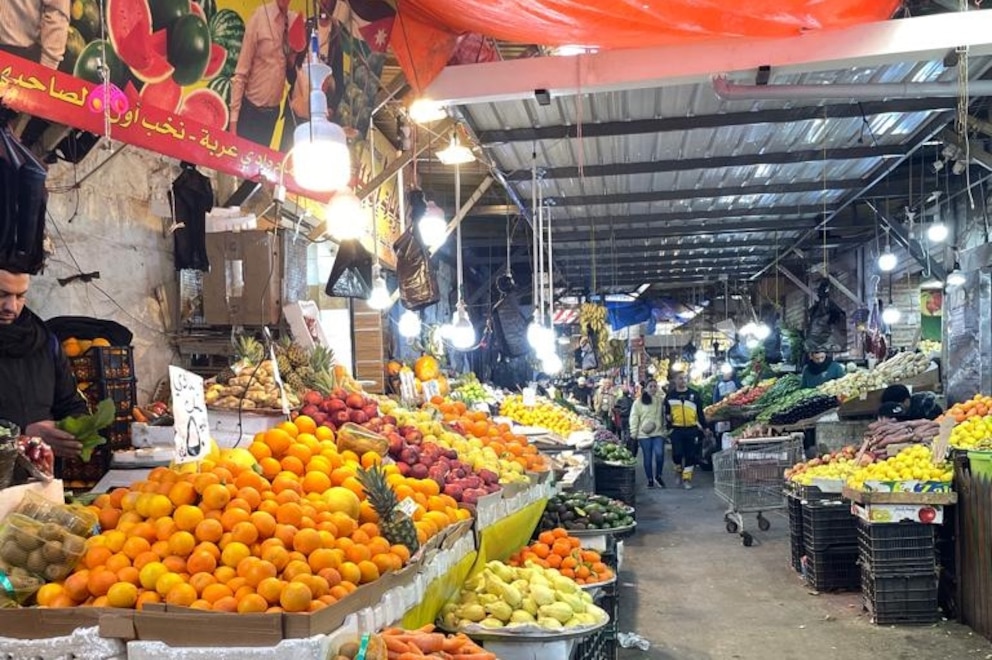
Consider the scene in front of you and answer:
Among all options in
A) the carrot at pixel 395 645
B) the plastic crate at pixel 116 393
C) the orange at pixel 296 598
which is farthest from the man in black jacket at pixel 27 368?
the carrot at pixel 395 645

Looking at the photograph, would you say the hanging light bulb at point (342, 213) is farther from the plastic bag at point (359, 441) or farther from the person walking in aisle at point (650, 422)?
the person walking in aisle at point (650, 422)

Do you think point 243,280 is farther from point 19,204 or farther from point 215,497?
point 215,497

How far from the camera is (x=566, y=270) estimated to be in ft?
59.0

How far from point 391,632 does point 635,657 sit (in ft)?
10.7

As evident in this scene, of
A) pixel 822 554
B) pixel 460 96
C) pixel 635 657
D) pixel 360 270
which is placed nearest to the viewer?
pixel 460 96

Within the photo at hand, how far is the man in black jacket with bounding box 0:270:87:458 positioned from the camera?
4.18 m

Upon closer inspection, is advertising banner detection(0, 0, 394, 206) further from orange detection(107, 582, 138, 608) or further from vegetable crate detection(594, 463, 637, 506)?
vegetable crate detection(594, 463, 637, 506)

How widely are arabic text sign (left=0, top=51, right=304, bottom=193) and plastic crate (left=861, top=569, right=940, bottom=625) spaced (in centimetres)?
500

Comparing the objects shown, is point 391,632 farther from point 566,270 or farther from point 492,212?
point 566,270

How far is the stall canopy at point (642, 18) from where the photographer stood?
4.24 m

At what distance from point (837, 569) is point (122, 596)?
619cm

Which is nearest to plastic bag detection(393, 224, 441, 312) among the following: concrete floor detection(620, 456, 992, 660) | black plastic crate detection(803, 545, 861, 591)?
concrete floor detection(620, 456, 992, 660)

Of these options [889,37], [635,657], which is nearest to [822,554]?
[635,657]

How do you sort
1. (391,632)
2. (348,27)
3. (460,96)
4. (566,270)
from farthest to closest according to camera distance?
(566,270) < (348,27) < (460,96) < (391,632)
